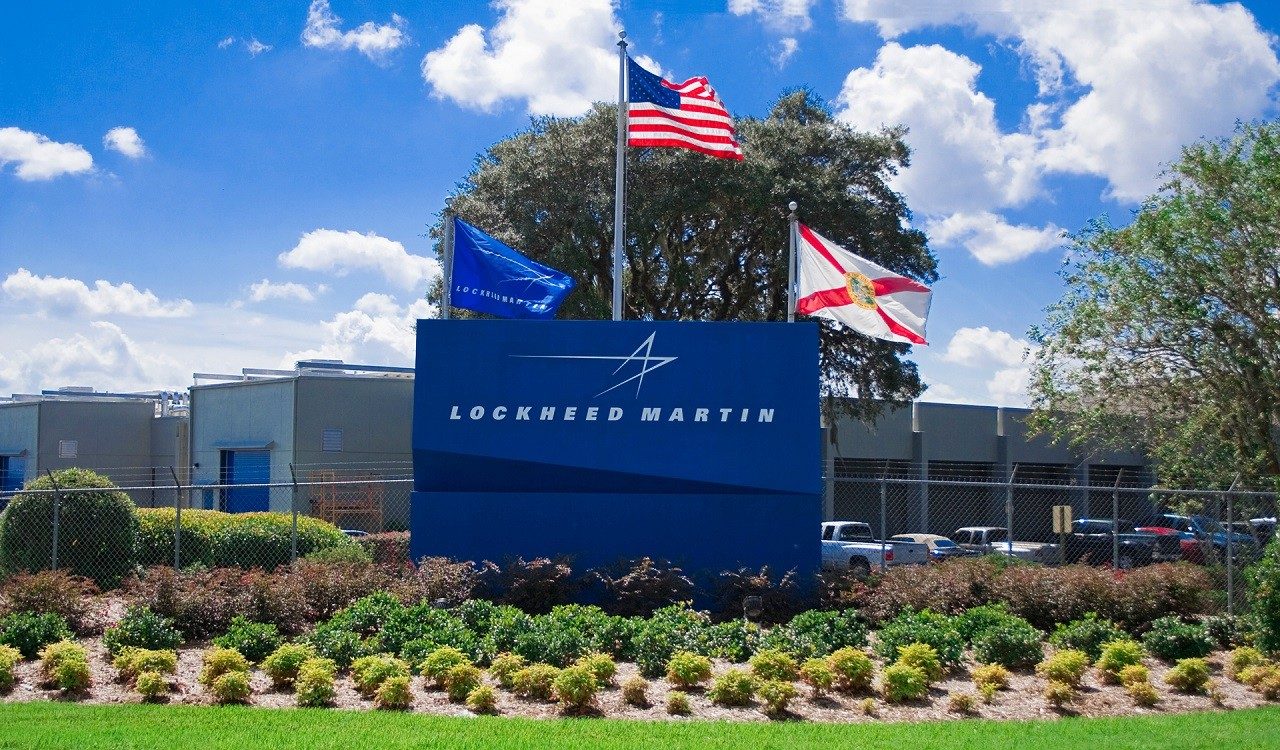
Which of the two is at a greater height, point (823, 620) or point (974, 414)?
point (974, 414)

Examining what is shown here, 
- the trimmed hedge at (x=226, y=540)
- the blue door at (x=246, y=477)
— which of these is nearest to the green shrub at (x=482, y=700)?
the trimmed hedge at (x=226, y=540)

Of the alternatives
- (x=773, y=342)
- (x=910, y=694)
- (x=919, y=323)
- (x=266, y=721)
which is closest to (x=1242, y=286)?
(x=919, y=323)

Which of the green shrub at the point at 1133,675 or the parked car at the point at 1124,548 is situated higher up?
the green shrub at the point at 1133,675

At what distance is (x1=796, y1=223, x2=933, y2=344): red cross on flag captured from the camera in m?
16.8

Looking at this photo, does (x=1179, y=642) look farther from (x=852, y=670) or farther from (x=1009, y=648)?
(x=852, y=670)

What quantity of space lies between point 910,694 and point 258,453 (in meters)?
32.1

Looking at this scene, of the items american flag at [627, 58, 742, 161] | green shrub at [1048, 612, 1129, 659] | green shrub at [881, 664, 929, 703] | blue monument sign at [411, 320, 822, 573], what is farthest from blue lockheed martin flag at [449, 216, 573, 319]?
green shrub at [881, 664, 929, 703]

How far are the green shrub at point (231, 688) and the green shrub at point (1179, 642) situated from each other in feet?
31.6

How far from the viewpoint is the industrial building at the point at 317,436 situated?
36406mm

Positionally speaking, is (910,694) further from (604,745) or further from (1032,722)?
(604,745)

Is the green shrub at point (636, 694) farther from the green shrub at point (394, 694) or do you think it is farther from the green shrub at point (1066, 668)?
the green shrub at point (1066, 668)

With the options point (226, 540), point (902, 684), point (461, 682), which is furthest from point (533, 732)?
point (226, 540)

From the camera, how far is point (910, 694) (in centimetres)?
1071

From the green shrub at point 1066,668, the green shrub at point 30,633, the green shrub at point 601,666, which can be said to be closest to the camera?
the green shrub at point 601,666
